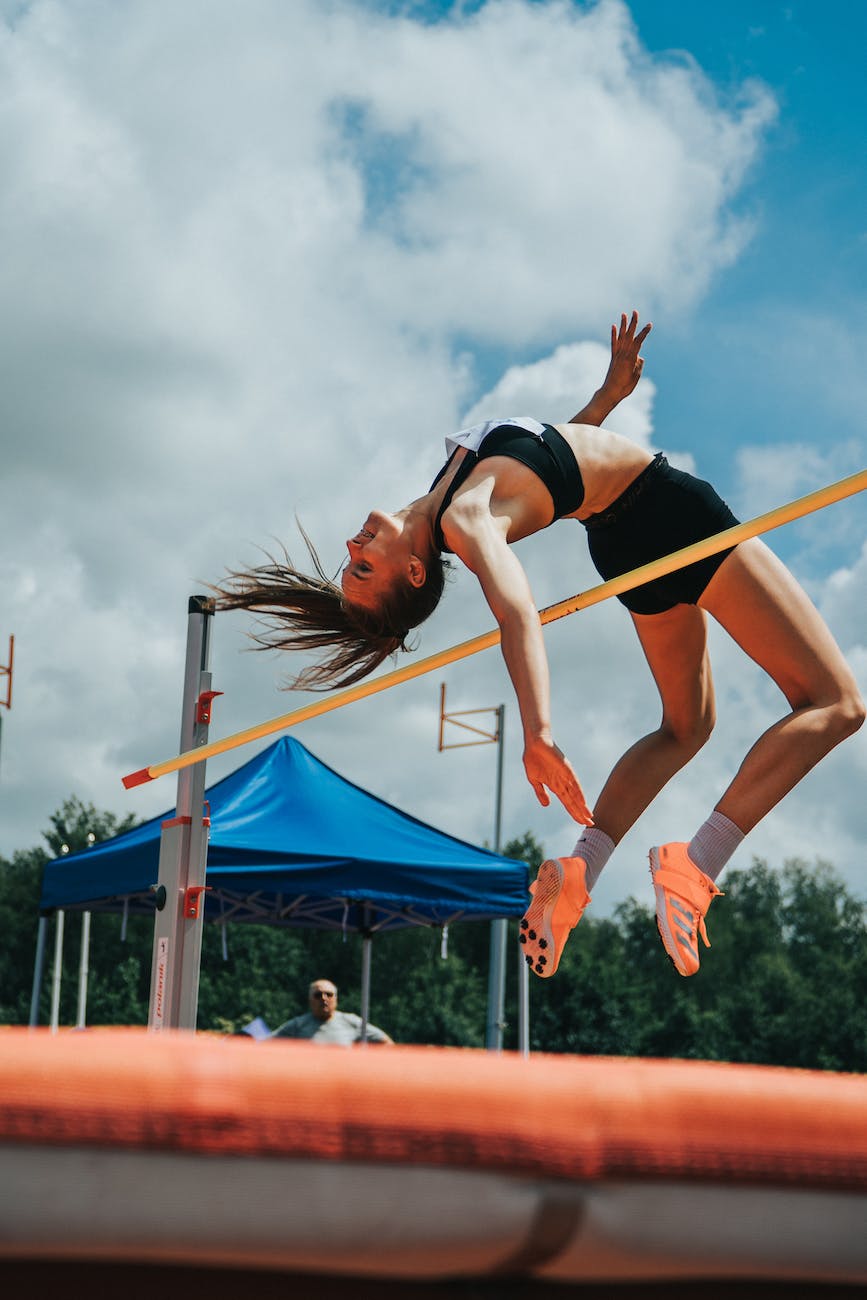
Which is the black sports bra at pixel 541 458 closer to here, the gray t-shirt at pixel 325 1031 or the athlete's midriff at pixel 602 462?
the athlete's midriff at pixel 602 462

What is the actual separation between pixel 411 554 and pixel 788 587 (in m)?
0.83

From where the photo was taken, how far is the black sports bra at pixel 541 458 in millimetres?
2680

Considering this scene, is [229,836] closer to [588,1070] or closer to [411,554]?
[411,554]

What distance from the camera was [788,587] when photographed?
270 centimetres

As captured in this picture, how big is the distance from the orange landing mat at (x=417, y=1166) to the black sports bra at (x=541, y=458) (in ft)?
6.50

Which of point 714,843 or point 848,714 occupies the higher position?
point 848,714

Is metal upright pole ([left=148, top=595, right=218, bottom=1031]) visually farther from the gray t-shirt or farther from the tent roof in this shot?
the gray t-shirt

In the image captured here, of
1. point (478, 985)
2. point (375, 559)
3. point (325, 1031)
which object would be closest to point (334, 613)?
point (375, 559)

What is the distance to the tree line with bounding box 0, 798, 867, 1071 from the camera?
37.8 m

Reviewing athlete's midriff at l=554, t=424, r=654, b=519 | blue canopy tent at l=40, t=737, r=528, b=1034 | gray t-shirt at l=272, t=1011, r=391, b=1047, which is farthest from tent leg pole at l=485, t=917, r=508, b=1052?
athlete's midriff at l=554, t=424, r=654, b=519

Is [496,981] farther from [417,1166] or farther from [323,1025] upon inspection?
[417,1166]

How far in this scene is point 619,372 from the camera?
3.35m

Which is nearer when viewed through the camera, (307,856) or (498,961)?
(307,856)

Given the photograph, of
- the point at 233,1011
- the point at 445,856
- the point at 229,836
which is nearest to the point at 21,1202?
the point at 229,836
